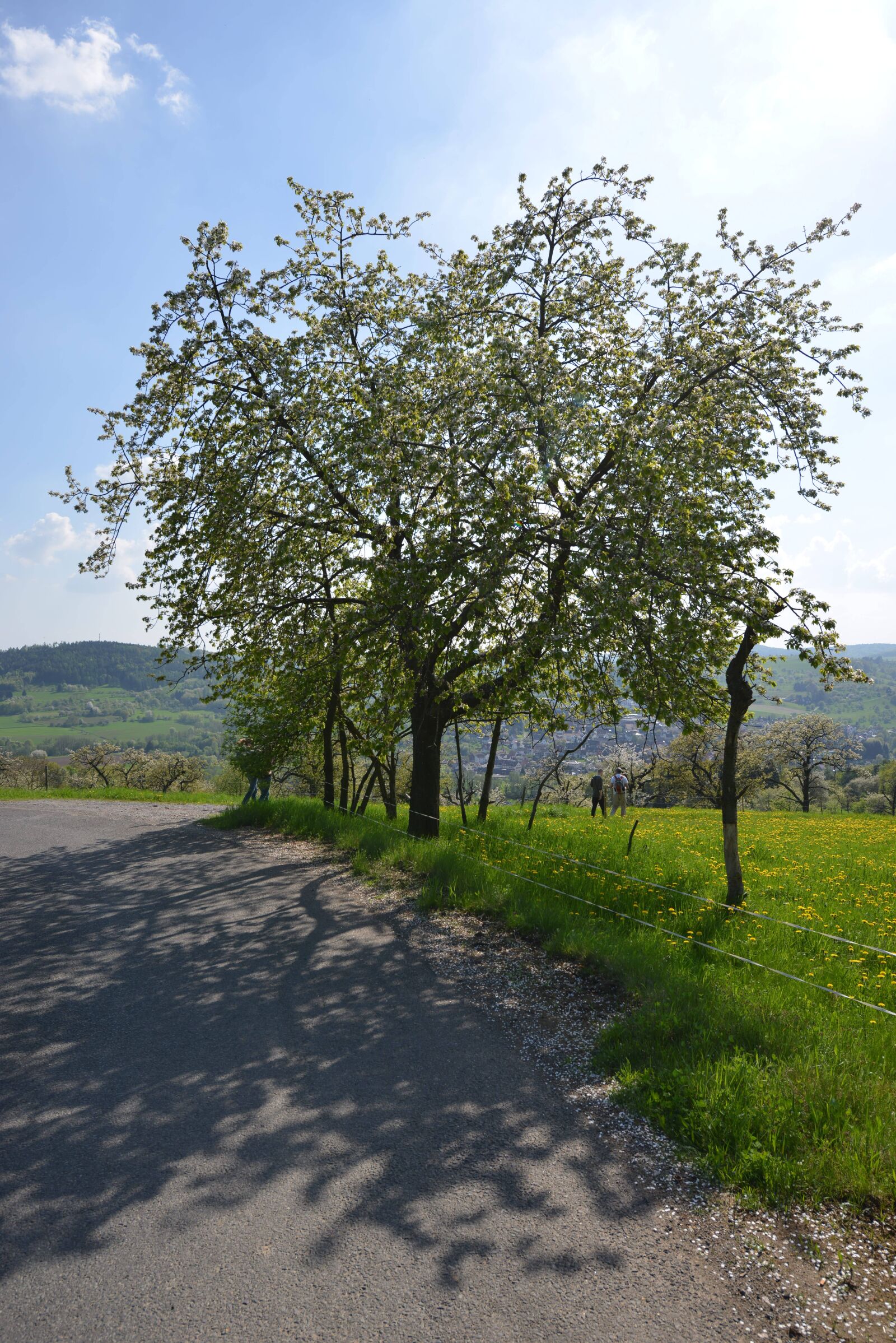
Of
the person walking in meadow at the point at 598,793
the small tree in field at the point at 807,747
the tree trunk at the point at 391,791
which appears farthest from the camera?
the small tree in field at the point at 807,747

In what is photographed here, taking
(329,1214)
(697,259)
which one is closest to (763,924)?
(329,1214)

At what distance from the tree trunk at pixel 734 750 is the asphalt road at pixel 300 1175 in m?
4.22

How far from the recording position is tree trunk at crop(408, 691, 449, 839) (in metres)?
14.0

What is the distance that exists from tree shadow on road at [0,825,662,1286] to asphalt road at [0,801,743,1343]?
0.02 meters

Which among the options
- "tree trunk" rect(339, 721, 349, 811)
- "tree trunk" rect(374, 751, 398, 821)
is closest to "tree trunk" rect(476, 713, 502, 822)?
"tree trunk" rect(374, 751, 398, 821)

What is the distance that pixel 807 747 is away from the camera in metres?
51.6

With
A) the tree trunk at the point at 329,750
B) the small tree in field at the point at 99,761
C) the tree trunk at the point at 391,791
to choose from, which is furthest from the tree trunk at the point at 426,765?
the small tree in field at the point at 99,761

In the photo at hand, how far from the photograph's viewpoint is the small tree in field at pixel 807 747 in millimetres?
50938

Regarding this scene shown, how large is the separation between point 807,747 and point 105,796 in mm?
44748

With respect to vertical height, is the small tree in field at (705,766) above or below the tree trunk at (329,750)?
below

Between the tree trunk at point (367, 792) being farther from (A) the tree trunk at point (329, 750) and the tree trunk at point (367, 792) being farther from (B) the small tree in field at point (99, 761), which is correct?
(B) the small tree in field at point (99, 761)

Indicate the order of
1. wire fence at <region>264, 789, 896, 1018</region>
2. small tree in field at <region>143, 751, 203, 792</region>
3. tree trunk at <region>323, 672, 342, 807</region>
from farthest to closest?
1. small tree in field at <region>143, 751, 203, 792</region>
2. tree trunk at <region>323, 672, 342, 807</region>
3. wire fence at <region>264, 789, 896, 1018</region>

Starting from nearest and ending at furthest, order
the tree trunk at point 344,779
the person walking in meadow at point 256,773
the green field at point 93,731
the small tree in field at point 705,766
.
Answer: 1. the person walking in meadow at point 256,773
2. the tree trunk at point 344,779
3. the small tree in field at point 705,766
4. the green field at point 93,731

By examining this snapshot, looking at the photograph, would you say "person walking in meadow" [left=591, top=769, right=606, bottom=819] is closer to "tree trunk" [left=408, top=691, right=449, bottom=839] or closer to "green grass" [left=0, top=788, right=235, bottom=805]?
"tree trunk" [left=408, top=691, right=449, bottom=839]
